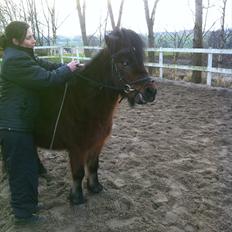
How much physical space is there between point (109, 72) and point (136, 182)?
1.50 metres

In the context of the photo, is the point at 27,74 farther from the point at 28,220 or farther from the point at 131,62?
the point at 28,220

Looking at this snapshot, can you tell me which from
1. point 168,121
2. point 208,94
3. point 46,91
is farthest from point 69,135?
point 208,94

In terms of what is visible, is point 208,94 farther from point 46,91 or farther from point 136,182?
point 46,91

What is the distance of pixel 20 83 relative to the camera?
2.89 meters

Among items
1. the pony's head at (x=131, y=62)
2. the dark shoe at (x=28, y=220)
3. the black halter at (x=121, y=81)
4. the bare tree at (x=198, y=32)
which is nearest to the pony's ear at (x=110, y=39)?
the pony's head at (x=131, y=62)

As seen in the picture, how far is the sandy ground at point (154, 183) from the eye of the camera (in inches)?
126

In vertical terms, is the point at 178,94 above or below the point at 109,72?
below

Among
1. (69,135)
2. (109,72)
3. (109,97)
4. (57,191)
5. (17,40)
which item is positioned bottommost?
(57,191)

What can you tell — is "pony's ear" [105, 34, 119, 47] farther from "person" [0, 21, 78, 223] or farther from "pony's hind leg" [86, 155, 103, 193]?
"pony's hind leg" [86, 155, 103, 193]

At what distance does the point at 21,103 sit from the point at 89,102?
0.68m

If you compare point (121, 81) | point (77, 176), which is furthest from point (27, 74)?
point (77, 176)

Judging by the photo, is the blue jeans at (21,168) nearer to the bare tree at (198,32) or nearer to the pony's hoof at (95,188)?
the pony's hoof at (95,188)

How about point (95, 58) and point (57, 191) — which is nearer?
point (95, 58)

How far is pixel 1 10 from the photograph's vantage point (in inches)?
932
